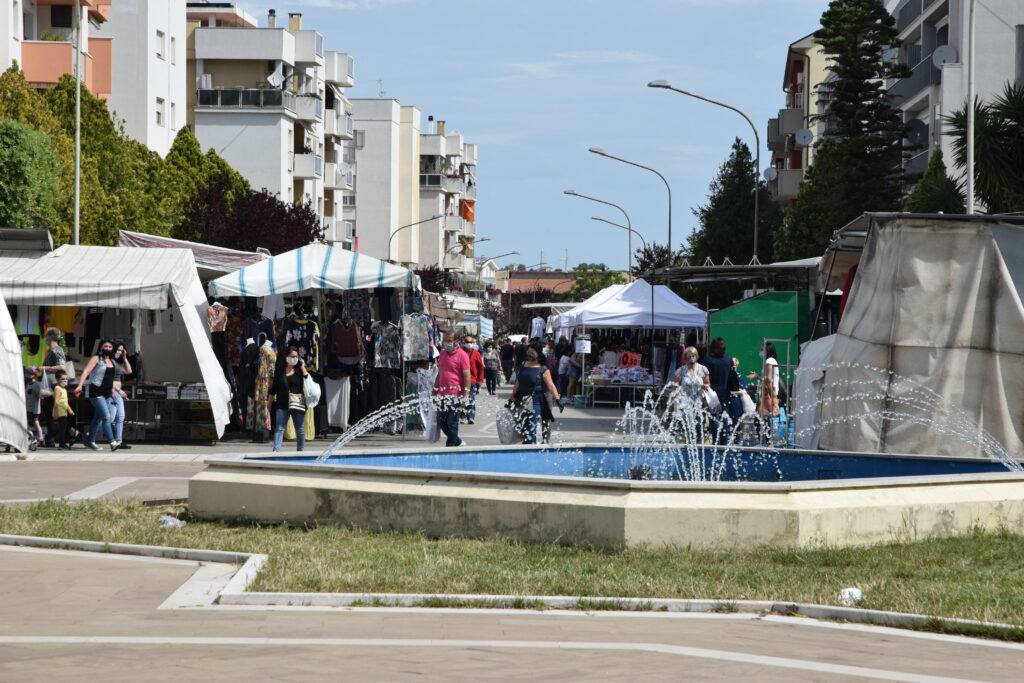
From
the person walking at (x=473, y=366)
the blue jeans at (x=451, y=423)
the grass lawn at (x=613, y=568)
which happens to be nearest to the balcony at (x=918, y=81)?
the person walking at (x=473, y=366)

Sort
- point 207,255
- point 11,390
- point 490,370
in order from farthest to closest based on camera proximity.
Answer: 1. point 490,370
2. point 207,255
3. point 11,390

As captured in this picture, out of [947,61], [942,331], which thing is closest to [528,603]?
[942,331]

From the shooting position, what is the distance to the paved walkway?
6883 mm

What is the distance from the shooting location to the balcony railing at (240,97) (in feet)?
234

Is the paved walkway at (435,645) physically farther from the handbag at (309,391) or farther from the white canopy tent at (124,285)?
the white canopy tent at (124,285)

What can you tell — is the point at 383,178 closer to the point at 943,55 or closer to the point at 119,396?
the point at 943,55

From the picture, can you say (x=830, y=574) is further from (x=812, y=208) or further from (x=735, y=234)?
(x=735, y=234)

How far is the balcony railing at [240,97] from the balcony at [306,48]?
319cm

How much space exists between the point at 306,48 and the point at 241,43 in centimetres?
459

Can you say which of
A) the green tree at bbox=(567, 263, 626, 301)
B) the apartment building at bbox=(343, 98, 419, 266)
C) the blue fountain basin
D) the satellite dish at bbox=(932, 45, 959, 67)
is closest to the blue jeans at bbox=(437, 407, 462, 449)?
the blue fountain basin

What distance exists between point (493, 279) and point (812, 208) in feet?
411

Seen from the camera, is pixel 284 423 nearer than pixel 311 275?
Yes

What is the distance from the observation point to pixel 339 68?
281 feet

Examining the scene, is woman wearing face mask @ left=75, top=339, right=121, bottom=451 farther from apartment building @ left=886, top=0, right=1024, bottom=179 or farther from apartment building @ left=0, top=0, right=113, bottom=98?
apartment building @ left=886, top=0, right=1024, bottom=179
